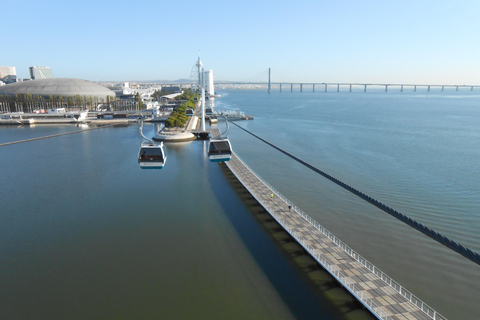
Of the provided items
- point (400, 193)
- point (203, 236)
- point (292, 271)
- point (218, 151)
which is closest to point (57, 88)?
point (218, 151)

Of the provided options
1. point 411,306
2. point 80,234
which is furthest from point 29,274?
point 411,306

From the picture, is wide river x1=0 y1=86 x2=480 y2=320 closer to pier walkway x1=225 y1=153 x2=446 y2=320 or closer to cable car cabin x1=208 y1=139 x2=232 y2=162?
pier walkway x1=225 y1=153 x2=446 y2=320

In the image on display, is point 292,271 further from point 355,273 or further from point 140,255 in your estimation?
point 140,255

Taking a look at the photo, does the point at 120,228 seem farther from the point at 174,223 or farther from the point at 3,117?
the point at 3,117

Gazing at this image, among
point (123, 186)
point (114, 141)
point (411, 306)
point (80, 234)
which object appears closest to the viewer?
point (411, 306)

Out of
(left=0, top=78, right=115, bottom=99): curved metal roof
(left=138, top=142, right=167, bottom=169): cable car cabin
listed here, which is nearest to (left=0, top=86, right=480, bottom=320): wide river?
(left=138, top=142, right=167, bottom=169): cable car cabin

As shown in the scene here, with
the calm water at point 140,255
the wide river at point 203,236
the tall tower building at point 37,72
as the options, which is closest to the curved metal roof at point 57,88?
the wide river at point 203,236
